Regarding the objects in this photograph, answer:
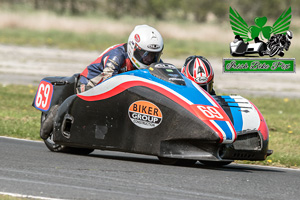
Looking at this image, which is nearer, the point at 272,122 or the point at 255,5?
the point at 272,122

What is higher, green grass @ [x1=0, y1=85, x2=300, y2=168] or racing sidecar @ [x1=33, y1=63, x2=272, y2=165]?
racing sidecar @ [x1=33, y1=63, x2=272, y2=165]

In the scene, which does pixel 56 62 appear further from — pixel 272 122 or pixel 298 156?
pixel 298 156

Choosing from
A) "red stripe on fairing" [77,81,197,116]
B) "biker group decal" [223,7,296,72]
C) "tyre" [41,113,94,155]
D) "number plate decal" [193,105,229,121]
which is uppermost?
"biker group decal" [223,7,296,72]

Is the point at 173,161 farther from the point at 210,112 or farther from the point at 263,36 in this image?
the point at 263,36

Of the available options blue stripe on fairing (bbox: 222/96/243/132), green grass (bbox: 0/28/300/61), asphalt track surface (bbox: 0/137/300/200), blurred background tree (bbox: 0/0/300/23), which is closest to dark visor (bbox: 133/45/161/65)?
blue stripe on fairing (bbox: 222/96/243/132)

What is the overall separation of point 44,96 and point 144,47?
2030mm

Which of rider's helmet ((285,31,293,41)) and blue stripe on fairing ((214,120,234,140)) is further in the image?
rider's helmet ((285,31,293,41))

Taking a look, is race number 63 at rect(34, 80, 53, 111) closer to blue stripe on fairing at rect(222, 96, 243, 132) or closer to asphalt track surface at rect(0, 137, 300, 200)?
asphalt track surface at rect(0, 137, 300, 200)

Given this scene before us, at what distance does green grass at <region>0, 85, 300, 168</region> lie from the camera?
1085cm

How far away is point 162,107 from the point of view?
774cm

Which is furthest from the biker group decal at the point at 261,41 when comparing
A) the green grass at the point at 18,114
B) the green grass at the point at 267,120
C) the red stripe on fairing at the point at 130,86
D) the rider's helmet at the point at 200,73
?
the red stripe on fairing at the point at 130,86

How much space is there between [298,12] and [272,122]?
40595 millimetres

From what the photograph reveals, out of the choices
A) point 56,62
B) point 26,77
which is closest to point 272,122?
point 26,77

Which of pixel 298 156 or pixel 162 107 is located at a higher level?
pixel 162 107
